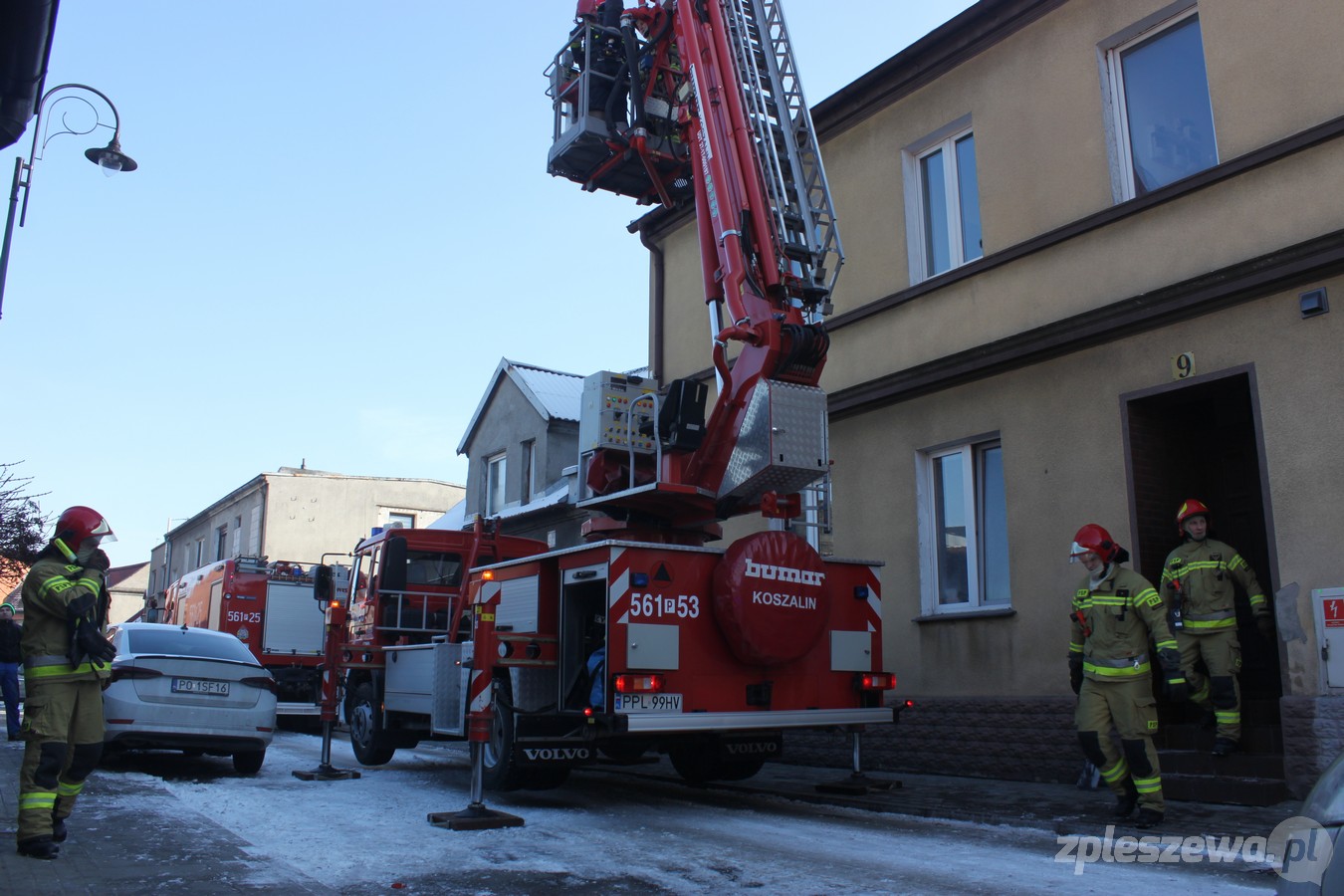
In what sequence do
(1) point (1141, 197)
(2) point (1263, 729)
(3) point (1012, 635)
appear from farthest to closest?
1. (3) point (1012, 635)
2. (1) point (1141, 197)
3. (2) point (1263, 729)

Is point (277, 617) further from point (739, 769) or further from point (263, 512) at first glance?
point (263, 512)

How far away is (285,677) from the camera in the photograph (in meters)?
18.3

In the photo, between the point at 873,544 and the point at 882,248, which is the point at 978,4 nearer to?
the point at 882,248

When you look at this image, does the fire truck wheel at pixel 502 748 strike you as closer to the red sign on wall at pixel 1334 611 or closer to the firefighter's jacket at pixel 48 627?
the firefighter's jacket at pixel 48 627

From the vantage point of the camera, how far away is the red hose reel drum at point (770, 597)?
810cm

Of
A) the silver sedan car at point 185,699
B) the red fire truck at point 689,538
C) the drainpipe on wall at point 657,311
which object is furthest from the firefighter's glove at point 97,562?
the drainpipe on wall at point 657,311

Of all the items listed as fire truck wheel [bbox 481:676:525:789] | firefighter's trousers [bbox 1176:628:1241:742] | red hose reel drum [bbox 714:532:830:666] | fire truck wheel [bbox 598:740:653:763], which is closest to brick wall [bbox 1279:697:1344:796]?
firefighter's trousers [bbox 1176:628:1241:742]

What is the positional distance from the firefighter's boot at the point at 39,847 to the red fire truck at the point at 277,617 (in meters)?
12.6

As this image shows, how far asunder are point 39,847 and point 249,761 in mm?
4945

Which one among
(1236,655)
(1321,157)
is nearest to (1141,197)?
(1321,157)

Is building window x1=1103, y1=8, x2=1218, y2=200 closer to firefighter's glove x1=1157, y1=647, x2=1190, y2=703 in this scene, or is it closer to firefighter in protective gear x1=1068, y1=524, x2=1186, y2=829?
firefighter in protective gear x1=1068, y1=524, x2=1186, y2=829

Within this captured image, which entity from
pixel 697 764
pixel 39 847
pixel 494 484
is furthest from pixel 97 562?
pixel 494 484

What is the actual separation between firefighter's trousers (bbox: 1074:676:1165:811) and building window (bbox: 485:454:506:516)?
18911mm

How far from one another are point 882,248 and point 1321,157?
5.02 meters
